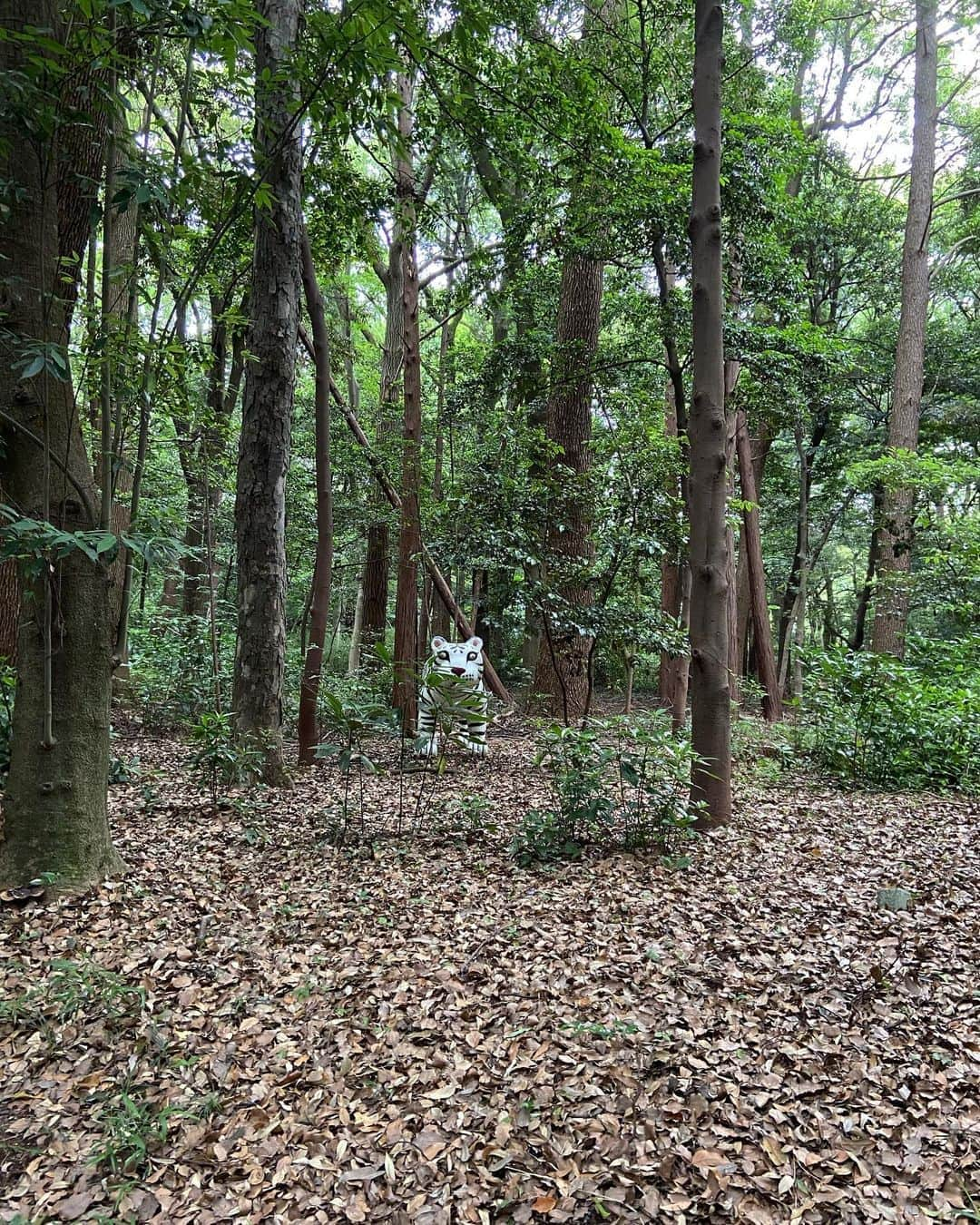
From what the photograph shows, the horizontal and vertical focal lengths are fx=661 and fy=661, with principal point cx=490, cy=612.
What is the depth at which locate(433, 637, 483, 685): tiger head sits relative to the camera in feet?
22.4

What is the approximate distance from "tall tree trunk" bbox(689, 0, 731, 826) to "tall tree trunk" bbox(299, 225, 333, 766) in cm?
339

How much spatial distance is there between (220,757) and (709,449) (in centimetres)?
393

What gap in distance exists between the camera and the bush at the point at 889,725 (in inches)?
229

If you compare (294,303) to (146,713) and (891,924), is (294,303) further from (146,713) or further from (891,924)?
(891,924)

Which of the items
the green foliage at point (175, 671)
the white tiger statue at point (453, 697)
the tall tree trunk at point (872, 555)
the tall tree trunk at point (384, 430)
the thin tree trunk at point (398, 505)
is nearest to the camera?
the white tiger statue at point (453, 697)

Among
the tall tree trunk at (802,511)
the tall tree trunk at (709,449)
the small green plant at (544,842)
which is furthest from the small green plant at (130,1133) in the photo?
→ the tall tree trunk at (802,511)

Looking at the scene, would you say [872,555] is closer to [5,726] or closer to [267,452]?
[267,452]

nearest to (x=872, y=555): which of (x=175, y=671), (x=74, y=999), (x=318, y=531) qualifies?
(x=318, y=531)

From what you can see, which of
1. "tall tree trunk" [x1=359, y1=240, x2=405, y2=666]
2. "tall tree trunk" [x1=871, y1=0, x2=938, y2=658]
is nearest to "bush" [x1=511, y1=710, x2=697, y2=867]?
"tall tree trunk" [x1=359, y1=240, x2=405, y2=666]

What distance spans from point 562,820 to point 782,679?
31.9ft

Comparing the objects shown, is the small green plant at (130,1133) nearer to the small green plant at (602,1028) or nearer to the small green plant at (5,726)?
the small green plant at (602,1028)

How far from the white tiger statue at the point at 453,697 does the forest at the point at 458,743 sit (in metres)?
0.05

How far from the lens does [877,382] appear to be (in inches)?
534

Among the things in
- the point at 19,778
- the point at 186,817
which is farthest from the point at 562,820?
the point at 19,778
